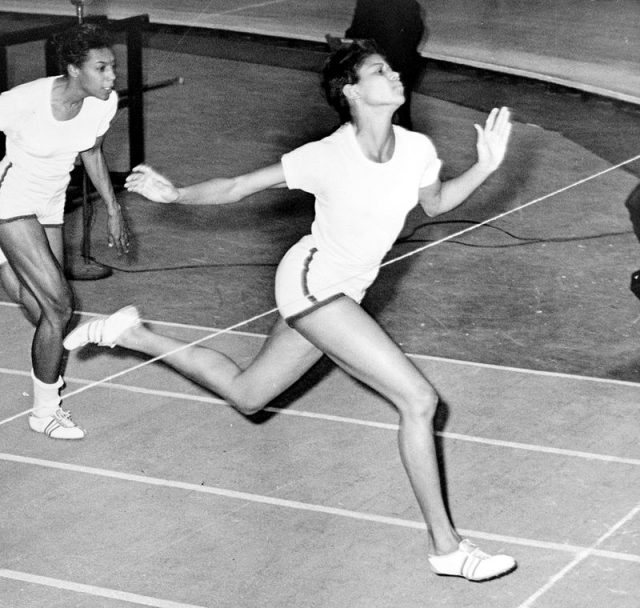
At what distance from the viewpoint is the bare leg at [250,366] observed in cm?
521

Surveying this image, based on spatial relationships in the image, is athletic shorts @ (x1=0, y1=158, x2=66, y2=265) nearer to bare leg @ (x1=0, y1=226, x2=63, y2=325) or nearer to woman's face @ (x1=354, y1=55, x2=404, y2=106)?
bare leg @ (x1=0, y1=226, x2=63, y2=325)

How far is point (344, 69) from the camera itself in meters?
5.00

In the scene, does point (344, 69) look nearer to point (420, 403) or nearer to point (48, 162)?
point (420, 403)

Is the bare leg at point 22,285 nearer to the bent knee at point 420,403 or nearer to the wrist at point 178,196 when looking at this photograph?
the wrist at point 178,196

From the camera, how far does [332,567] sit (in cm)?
492

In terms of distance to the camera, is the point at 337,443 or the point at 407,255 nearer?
the point at 337,443

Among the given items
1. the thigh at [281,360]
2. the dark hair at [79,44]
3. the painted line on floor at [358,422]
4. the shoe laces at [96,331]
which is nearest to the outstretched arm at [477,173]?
the thigh at [281,360]

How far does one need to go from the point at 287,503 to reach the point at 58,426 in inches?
51.0

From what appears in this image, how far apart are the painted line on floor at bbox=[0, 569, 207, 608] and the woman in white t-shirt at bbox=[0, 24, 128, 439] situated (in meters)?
1.32

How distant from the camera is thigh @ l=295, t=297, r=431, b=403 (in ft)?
15.5

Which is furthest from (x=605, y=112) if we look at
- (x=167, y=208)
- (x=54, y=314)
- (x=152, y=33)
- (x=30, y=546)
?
(x=30, y=546)

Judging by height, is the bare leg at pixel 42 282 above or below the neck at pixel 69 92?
below

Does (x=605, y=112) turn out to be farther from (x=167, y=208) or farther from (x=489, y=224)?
(x=167, y=208)

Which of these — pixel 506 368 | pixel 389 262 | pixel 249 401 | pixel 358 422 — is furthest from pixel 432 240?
pixel 249 401
